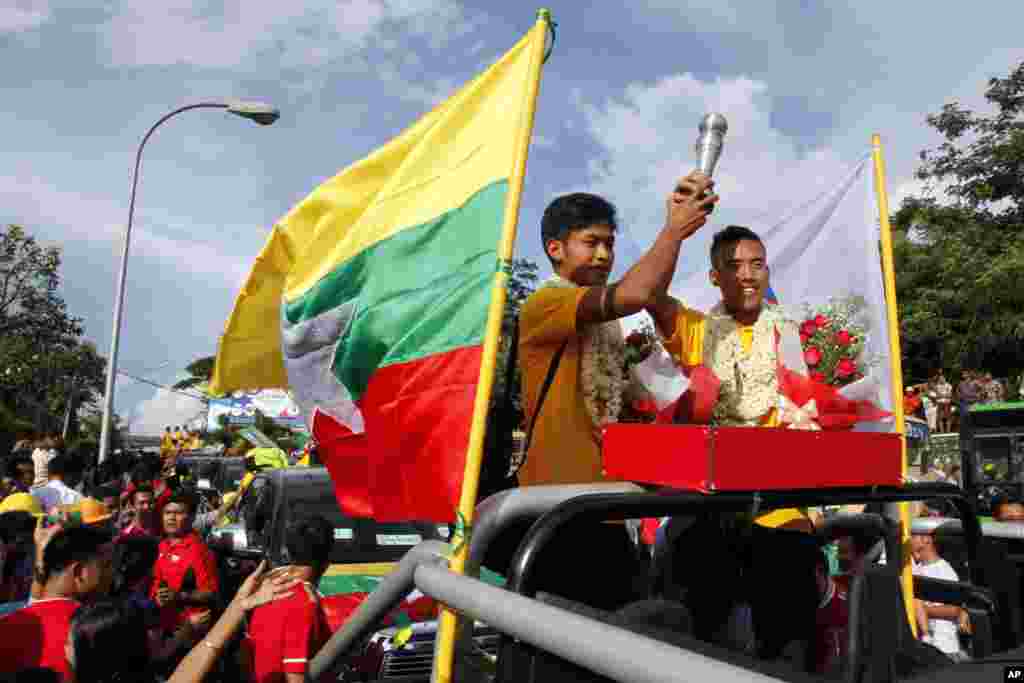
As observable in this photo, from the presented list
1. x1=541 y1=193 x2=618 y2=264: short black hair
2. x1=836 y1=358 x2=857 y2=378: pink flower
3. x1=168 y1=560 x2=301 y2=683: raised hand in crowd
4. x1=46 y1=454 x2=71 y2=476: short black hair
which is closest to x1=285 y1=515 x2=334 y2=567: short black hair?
x1=168 y1=560 x2=301 y2=683: raised hand in crowd

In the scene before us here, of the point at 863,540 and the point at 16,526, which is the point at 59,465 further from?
the point at 863,540

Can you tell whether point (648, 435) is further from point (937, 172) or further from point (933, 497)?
point (937, 172)

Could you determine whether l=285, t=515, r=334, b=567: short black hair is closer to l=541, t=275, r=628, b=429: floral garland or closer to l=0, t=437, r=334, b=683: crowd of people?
l=0, t=437, r=334, b=683: crowd of people

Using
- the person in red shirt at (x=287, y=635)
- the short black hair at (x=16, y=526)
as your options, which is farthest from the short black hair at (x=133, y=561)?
the person in red shirt at (x=287, y=635)

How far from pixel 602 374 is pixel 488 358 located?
19.8 inches

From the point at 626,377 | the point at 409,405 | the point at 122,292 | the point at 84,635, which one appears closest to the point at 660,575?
the point at 626,377

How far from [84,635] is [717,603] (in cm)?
178

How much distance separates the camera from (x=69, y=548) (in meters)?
3.26

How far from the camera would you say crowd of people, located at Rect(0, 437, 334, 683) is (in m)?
2.59

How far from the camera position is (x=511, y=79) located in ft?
8.55

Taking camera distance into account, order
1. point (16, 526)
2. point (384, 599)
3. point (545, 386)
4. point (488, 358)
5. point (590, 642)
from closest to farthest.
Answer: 1. point (590, 642)
2. point (384, 599)
3. point (488, 358)
4. point (545, 386)
5. point (16, 526)

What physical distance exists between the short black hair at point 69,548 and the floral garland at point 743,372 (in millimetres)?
2344

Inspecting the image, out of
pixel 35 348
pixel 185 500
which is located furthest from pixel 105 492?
pixel 35 348

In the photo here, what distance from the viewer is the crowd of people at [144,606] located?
8.48 ft
